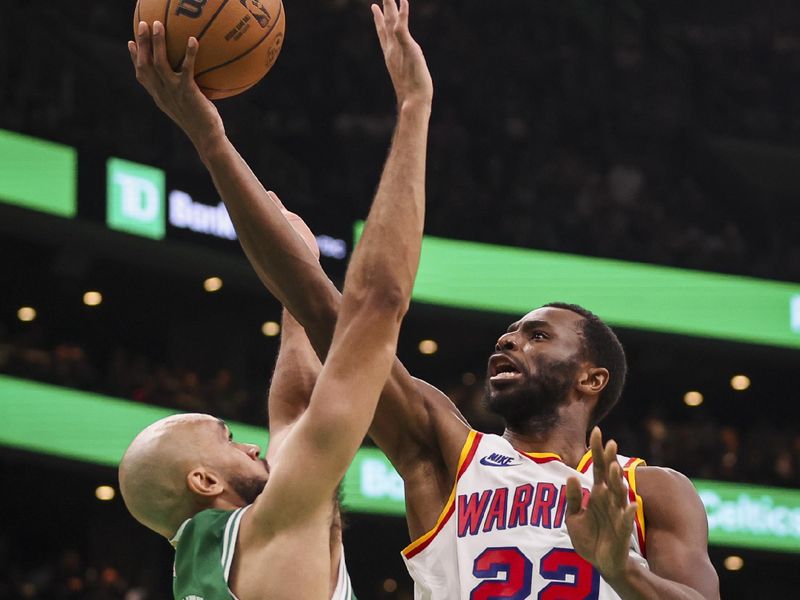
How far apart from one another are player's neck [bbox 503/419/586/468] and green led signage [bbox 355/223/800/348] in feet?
45.4

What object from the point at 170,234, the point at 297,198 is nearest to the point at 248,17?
the point at 170,234

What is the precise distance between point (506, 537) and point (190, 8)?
5.42 feet

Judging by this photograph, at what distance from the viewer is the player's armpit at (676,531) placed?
3.68m

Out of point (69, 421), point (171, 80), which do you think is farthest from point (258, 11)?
point (69, 421)

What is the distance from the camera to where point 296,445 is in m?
2.99

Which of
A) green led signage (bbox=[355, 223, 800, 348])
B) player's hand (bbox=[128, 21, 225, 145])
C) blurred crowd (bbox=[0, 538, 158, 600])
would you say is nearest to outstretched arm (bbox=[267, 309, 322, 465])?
player's hand (bbox=[128, 21, 225, 145])

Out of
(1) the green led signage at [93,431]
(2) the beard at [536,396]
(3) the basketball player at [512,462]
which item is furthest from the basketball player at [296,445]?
(1) the green led signage at [93,431]

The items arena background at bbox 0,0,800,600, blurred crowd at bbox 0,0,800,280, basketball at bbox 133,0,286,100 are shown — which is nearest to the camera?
basketball at bbox 133,0,286,100

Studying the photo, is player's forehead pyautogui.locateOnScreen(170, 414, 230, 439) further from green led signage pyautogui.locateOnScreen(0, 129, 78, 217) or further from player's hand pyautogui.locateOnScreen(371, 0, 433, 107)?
green led signage pyautogui.locateOnScreen(0, 129, 78, 217)

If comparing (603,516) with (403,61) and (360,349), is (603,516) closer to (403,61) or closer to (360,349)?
(360,349)

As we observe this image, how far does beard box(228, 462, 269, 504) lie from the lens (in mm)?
3328

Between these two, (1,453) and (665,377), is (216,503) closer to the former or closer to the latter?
(1,453)

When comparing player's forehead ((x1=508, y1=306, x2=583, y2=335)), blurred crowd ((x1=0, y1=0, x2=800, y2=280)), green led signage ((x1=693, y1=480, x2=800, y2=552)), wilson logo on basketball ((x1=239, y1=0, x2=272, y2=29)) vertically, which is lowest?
green led signage ((x1=693, y1=480, x2=800, y2=552))

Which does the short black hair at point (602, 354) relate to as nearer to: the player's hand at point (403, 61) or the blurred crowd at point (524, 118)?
the player's hand at point (403, 61)
